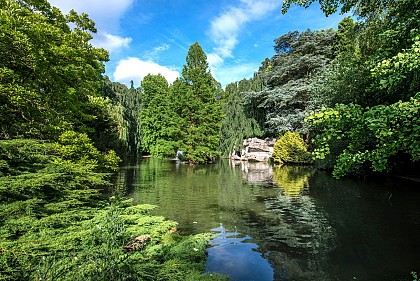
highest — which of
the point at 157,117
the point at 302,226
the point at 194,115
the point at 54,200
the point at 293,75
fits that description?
the point at 293,75

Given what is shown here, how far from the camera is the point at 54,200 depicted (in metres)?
6.52

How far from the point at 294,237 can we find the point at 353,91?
10.7 meters

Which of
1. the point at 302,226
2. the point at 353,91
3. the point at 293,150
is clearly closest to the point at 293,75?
the point at 293,150

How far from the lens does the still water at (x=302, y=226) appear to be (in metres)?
6.11

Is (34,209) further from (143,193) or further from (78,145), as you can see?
(143,193)

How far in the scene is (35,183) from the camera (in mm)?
5473

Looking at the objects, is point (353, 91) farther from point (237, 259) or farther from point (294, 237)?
point (237, 259)

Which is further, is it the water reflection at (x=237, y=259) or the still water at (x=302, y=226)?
the still water at (x=302, y=226)

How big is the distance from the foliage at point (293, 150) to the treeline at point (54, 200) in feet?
74.8

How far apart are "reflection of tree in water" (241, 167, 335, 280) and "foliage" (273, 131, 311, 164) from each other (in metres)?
17.6

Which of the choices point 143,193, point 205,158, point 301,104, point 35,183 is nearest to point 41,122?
point 35,183

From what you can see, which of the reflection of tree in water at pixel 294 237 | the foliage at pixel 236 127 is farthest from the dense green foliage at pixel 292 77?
the reflection of tree in water at pixel 294 237

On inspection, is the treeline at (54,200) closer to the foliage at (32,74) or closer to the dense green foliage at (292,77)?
the foliage at (32,74)

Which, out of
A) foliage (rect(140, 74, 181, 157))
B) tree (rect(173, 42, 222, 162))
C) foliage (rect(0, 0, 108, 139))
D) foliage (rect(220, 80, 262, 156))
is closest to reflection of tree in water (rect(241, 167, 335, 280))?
foliage (rect(0, 0, 108, 139))
